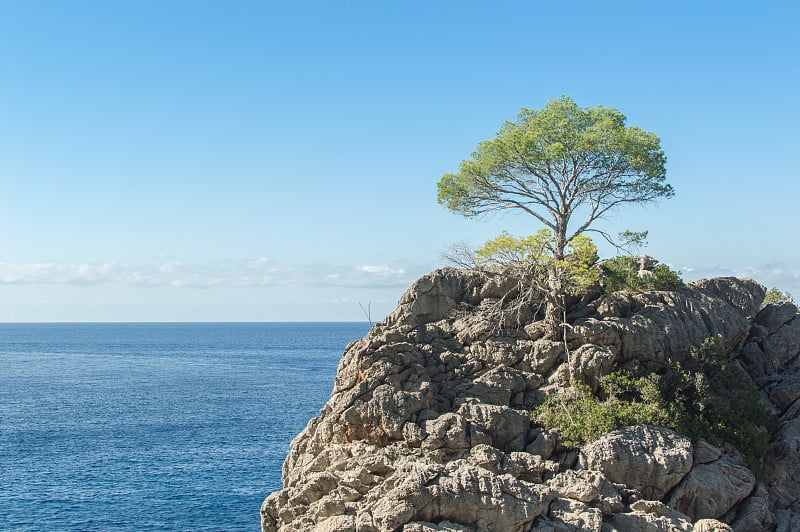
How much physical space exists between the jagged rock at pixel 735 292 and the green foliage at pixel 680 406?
7.11 m

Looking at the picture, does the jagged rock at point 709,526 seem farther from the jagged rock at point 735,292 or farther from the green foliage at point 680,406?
the jagged rock at point 735,292

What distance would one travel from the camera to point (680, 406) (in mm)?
39438

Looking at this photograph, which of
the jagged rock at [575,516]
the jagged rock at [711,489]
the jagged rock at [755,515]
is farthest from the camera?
the jagged rock at [755,515]

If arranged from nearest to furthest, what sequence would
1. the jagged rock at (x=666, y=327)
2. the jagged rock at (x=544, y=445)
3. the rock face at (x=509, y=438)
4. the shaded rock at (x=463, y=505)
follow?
the shaded rock at (x=463, y=505)
the rock face at (x=509, y=438)
the jagged rock at (x=544, y=445)
the jagged rock at (x=666, y=327)

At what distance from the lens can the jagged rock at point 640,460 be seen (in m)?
35.3

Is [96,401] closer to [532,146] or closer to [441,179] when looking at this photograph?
[441,179]

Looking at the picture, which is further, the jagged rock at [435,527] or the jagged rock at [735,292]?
the jagged rock at [735,292]

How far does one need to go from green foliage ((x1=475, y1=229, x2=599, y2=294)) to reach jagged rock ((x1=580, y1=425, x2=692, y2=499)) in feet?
36.3

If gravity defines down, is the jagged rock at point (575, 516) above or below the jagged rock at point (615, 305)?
below

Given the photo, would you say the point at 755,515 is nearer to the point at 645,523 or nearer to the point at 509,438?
the point at 645,523

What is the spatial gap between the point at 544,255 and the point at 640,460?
14.3 metres

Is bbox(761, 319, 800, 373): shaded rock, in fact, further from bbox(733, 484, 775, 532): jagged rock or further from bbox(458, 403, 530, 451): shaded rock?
bbox(458, 403, 530, 451): shaded rock

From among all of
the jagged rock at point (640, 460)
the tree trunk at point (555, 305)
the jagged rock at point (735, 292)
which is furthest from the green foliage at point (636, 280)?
the jagged rock at point (640, 460)

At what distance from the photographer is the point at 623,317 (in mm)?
44062
